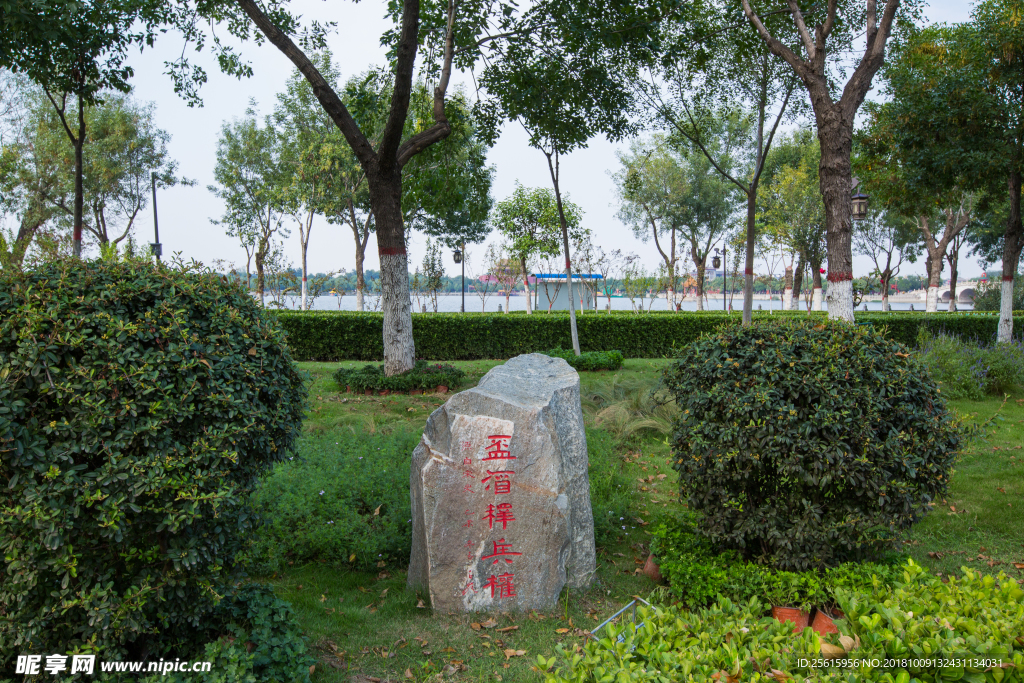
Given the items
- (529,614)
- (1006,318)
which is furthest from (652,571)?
(1006,318)

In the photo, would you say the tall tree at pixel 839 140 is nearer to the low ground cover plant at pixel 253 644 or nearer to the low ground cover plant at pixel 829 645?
the low ground cover plant at pixel 829 645

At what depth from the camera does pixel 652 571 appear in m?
4.34

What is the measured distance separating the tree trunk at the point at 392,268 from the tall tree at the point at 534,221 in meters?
14.4

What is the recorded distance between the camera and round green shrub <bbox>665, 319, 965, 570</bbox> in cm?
347

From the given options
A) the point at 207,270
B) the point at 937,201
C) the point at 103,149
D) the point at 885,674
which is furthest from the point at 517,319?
the point at 103,149

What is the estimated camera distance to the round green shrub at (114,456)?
236 centimetres

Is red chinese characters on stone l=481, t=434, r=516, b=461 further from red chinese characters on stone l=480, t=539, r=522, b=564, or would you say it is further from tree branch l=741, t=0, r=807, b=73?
tree branch l=741, t=0, r=807, b=73

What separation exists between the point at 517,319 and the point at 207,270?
12.4 meters

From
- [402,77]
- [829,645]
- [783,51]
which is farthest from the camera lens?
[402,77]

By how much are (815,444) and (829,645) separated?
1705 mm

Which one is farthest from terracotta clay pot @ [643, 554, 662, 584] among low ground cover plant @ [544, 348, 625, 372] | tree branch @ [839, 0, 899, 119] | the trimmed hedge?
the trimmed hedge

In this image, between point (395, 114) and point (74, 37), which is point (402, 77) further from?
point (74, 37)

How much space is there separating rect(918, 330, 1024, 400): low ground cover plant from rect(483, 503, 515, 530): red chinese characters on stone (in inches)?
342

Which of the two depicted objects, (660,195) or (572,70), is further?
(660,195)
